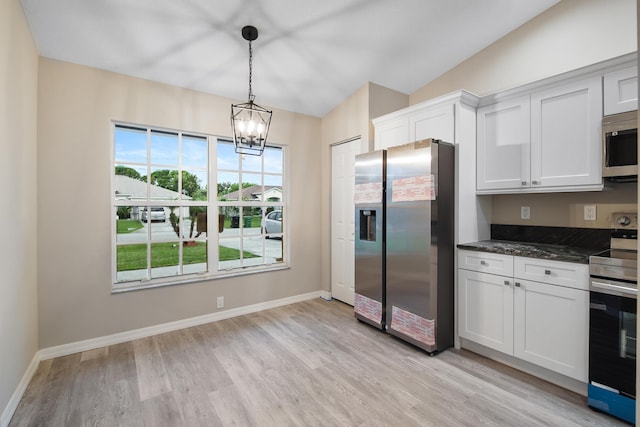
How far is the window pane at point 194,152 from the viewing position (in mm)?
3354

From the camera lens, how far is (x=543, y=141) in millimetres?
2400

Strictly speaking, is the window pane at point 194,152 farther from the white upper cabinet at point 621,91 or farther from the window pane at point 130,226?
the white upper cabinet at point 621,91

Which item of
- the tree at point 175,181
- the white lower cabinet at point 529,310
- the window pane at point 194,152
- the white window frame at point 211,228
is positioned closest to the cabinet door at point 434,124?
the white lower cabinet at point 529,310

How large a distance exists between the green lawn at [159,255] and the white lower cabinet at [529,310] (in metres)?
2.73

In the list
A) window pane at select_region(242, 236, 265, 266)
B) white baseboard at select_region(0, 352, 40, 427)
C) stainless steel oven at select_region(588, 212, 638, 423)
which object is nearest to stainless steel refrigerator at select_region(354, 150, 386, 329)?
window pane at select_region(242, 236, 265, 266)

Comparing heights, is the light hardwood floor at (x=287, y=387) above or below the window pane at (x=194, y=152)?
below

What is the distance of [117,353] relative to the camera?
2.70 m

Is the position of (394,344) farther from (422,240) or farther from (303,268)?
(303,268)

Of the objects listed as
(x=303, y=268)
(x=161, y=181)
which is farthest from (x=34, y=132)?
(x=303, y=268)

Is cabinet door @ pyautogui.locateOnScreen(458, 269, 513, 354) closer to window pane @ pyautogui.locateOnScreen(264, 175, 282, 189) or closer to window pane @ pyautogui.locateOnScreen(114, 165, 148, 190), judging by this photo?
window pane @ pyautogui.locateOnScreen(264, 175, 282, 189)

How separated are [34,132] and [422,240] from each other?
3431mm

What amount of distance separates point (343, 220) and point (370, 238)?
83cm

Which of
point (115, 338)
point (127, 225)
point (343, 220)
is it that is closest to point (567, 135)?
point (343, 220)

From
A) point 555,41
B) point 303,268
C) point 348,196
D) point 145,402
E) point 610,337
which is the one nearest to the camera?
point 610,337
